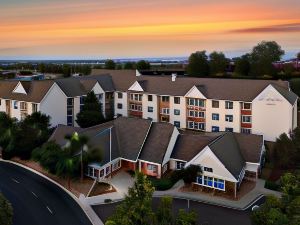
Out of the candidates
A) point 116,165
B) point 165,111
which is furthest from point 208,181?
point 165,111

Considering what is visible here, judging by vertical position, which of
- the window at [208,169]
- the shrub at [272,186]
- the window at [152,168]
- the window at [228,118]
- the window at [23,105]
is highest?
the window at [23,105]

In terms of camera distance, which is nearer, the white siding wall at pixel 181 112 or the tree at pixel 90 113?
the tree at pixel 90 113

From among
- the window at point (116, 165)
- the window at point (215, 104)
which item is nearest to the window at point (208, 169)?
the window at point (116, 165)

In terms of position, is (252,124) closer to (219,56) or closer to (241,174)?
(241,174)

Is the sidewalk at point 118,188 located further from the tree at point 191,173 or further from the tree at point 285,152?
the tree at point 285,152

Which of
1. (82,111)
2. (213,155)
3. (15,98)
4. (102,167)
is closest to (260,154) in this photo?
(213,155)

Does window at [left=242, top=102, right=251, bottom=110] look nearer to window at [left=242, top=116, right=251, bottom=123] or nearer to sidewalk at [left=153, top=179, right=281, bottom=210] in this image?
window at [left=242, top=116, right=251, bottom=123]

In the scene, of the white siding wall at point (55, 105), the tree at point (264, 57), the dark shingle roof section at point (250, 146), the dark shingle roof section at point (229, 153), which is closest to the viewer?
the dark shingle roof section at point (229, 153)
